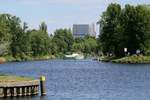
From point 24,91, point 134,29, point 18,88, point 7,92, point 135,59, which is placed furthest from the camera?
point 134,29

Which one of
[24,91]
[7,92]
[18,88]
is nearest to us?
[7,92]

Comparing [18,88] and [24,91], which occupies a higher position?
[18,88]

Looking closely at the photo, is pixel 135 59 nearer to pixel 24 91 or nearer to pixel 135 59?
pixel 135 59

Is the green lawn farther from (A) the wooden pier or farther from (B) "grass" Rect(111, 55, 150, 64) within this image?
(A) the wooden pier

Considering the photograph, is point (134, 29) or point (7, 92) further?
point (134, 29)

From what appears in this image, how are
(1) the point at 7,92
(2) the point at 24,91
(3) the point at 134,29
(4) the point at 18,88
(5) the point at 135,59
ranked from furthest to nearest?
(3) the point at 134,29 → (5) the point at 135,59 → (2) the point at 24,91 → (4) the point at 18,88 → (1) the point at 7,92

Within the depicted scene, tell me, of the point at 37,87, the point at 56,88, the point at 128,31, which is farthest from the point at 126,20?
the point at 37,87

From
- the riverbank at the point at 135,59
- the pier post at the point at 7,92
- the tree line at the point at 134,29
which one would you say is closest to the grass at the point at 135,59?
the riverbank at the point at 135,59

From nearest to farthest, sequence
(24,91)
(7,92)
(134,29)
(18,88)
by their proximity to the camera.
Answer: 1. (7,92)
2. (18,88)
3. (24,91)
4. (134,29)

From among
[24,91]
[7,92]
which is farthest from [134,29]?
[7,92]

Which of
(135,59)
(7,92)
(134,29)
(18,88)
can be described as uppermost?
(134,29)

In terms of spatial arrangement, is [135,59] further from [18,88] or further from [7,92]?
[7,92]

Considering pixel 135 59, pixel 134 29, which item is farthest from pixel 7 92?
pixel 134 29

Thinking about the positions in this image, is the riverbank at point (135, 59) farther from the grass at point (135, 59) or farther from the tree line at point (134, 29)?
the tree line at point (134, 29)
